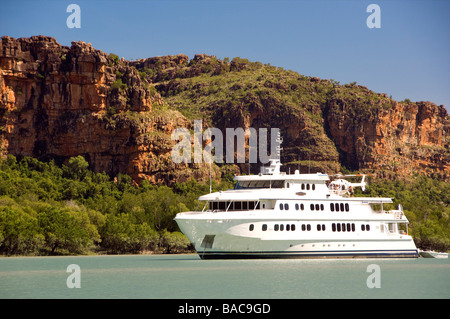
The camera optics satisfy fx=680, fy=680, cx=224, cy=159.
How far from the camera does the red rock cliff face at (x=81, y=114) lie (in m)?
116

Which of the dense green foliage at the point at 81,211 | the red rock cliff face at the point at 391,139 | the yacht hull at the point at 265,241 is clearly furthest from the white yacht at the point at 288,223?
the red rock cliff face at the point at 391,139

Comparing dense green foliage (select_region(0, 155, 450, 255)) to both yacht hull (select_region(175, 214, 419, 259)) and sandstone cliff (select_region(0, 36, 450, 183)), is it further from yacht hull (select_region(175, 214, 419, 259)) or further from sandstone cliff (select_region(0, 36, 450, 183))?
yacht hull (select_region(175, 214, 419, 259))

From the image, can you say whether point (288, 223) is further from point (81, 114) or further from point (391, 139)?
point (391, 139)

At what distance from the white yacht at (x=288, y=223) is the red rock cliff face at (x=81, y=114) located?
2441 inches

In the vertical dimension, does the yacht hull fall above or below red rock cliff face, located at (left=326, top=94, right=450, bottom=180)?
below

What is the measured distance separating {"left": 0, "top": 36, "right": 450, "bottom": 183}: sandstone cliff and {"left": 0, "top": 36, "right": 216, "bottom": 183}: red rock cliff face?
6.9 inches

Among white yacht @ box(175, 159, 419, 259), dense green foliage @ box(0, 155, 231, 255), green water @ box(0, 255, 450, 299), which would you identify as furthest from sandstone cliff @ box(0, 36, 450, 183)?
green water @ box(0, 255, 450, 299)

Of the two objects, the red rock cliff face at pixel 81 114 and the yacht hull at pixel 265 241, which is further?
the red rock cliff face at pixel 81 114

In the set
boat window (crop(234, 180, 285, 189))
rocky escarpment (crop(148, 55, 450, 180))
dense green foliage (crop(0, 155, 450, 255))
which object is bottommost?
dense green foliage (crop(0, 155, 450, 255))

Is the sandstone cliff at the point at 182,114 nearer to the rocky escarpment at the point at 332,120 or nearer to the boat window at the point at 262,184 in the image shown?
the rocky escarpment at the point at 332,120

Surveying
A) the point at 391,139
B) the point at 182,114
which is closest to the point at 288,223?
the point at 182,114

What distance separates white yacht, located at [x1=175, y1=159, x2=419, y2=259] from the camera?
5281 centimetres

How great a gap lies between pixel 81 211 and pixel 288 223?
1526 inches

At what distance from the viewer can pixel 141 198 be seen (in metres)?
98.1
